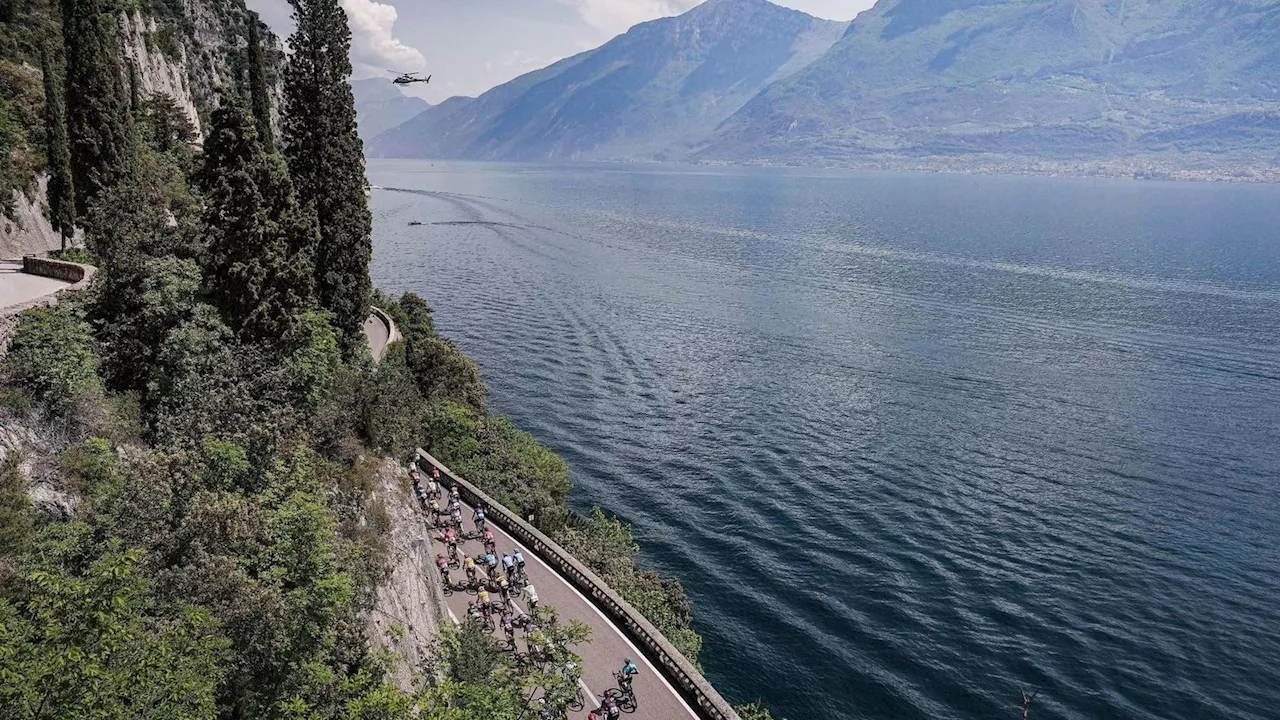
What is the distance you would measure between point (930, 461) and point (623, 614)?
33639 millimetres

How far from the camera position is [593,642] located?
2861 centimetres

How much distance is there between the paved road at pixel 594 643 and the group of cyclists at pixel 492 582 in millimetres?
295

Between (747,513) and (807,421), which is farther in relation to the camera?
(807,421)

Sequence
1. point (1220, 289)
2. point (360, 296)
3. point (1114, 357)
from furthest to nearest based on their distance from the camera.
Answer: point (1220, 289)
point (1114, 357)
point (360, 296)

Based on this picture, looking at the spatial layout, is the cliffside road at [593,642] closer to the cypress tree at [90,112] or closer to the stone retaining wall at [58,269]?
the stone retaining wall at [58,269]

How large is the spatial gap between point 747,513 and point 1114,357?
1892 inches

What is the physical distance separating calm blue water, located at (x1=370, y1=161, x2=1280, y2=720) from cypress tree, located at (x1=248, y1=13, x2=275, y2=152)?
27262 mm

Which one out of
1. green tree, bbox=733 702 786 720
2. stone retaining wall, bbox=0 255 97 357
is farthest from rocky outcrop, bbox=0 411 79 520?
green tree, bbox=733 702 786 720

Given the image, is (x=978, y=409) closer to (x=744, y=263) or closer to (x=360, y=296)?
(x=360, y=296)

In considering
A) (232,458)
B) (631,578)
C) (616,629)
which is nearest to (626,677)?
(616,629)

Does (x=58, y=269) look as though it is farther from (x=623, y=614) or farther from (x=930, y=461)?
(x=930, y=461)

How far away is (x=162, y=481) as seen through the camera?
21.8 m

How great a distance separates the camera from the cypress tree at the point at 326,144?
39.2 metres

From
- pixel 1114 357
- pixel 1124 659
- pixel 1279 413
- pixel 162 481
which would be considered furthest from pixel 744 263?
pixel 162 481
